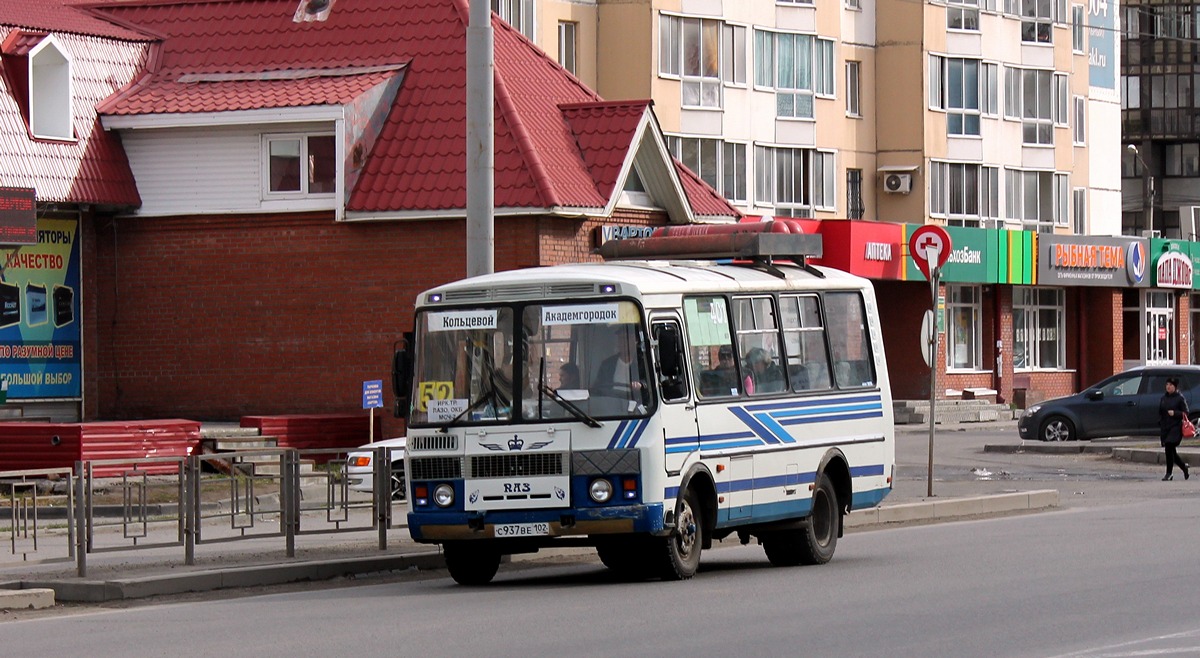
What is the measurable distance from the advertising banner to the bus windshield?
17392 millimetres

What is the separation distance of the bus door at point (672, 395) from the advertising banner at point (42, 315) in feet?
60.7

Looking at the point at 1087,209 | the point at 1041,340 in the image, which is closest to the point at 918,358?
the point at 1041,340

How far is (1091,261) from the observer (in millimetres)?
57531

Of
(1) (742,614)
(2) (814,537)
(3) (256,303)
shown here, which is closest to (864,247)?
(3) (256,303)

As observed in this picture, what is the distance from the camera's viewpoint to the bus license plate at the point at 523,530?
1484 centimetres

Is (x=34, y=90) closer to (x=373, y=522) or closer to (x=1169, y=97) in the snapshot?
(x=373, y=522)

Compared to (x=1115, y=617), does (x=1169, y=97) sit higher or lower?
higher

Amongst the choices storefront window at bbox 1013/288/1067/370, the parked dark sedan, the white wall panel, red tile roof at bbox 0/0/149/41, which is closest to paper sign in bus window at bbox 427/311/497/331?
the white wall panel

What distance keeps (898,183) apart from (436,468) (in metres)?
42.1

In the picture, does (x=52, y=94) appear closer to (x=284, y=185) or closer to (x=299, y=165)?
(x=284, y=185)

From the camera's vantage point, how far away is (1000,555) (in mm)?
16891

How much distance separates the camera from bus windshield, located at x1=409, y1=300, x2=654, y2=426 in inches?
589

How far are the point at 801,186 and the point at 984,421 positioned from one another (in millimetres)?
8272

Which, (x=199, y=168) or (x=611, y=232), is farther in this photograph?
(x=199, y=168)
